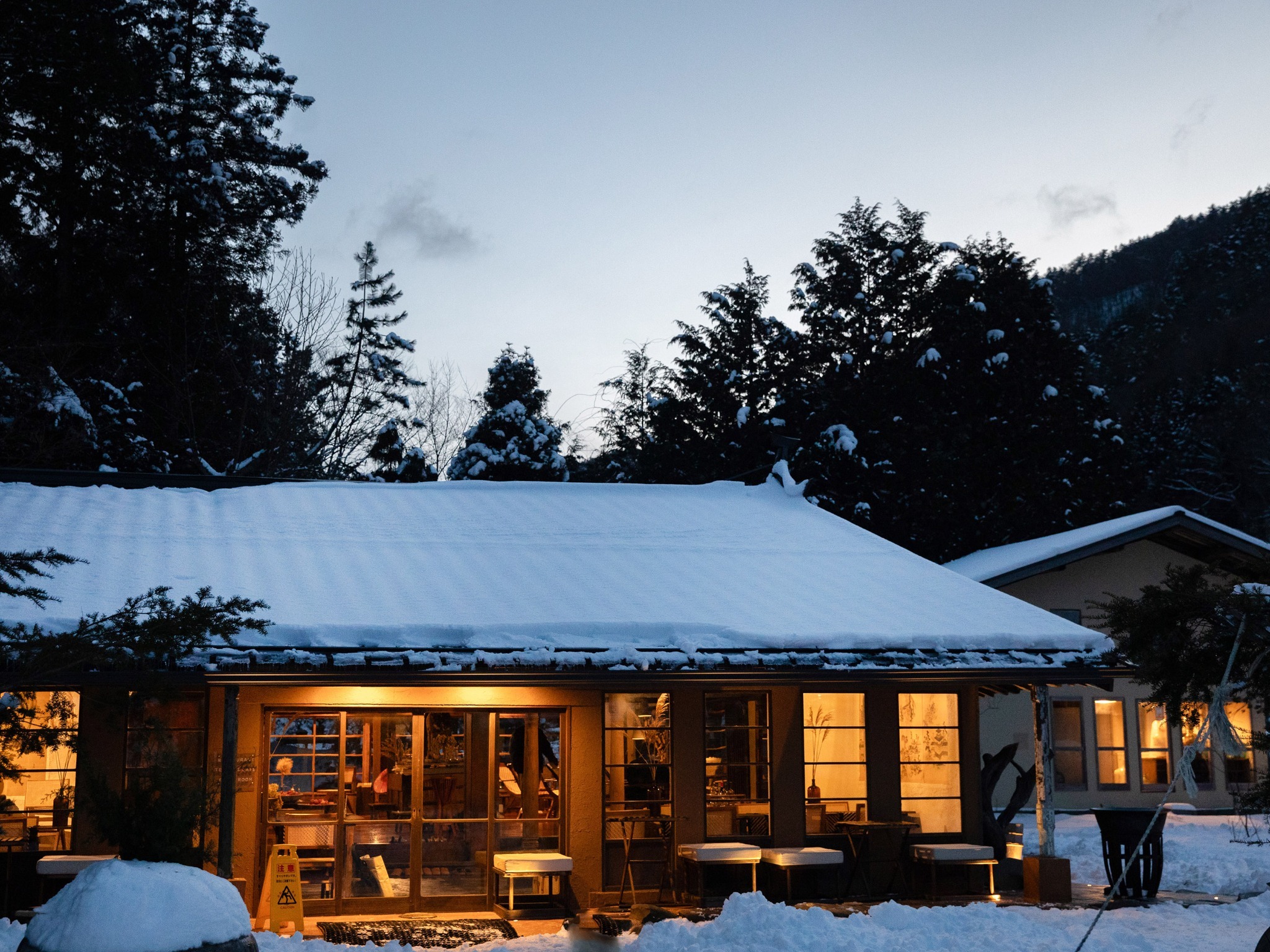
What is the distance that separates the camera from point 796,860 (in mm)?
11398

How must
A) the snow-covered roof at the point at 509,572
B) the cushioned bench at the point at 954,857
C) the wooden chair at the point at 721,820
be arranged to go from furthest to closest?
the wooden chair at the point at 721,820 → the cushioned bench at the point at 954,857 → the snow-covered roof at the point at 509,572

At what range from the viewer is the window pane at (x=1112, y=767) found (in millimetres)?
20875

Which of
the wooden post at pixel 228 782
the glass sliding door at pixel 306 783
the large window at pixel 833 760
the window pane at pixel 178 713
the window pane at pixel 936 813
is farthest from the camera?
the window pane at pixel 936 813

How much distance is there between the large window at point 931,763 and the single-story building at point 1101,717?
293 inches

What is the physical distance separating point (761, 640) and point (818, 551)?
3.58 m

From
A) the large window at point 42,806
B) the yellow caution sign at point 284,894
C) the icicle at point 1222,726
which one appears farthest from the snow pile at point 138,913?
the icicle at point 1222,726

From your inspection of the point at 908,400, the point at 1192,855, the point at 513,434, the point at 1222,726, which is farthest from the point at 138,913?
the point at 513,434

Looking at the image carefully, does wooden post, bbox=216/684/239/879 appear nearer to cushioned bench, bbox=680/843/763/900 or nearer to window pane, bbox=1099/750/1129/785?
cushioned bench, bbox=680/843/763/900

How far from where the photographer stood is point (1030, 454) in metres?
31.0

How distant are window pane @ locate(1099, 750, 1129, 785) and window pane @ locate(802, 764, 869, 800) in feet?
32.8

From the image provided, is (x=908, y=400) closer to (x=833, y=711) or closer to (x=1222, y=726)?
(x=833, y=711)

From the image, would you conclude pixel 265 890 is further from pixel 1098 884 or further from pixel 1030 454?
pixel 1030 454

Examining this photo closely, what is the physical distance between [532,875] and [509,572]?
278cm

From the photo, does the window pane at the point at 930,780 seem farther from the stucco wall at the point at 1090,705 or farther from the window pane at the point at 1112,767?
the window pane at the point at 1112,767
